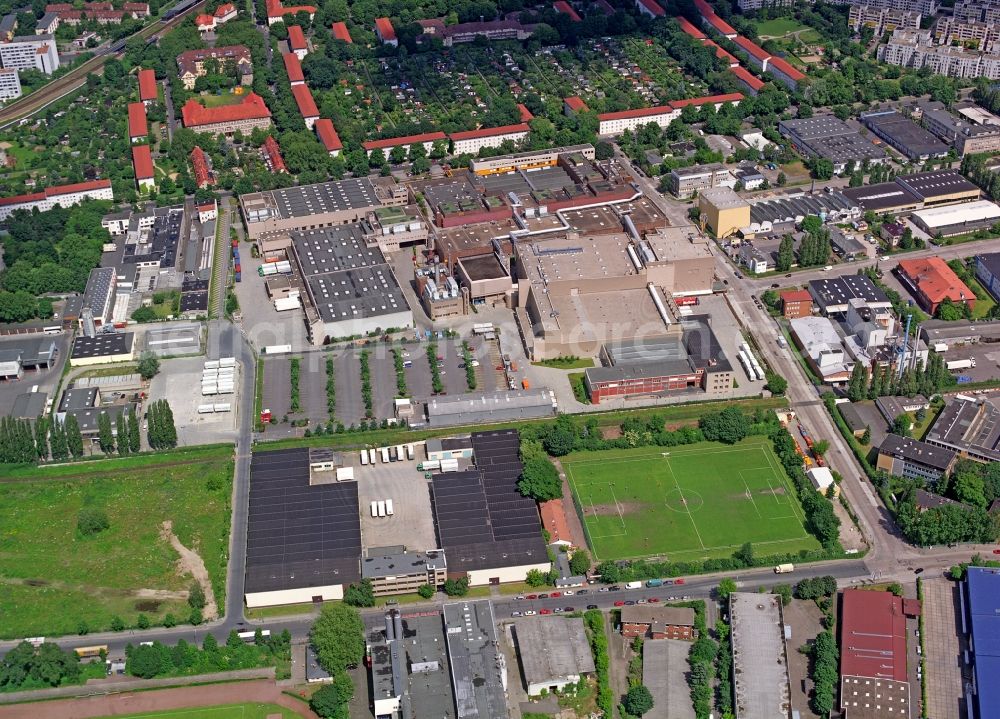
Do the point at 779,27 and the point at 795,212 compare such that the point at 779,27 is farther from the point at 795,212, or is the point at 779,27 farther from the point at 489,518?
the point at 489,518

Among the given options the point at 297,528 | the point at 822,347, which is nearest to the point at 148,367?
the point at 297,528

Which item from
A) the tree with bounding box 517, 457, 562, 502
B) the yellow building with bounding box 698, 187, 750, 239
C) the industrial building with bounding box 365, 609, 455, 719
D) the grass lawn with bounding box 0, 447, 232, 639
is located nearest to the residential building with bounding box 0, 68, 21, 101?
the grass lawn with bounding box 0, 447, 232, 639

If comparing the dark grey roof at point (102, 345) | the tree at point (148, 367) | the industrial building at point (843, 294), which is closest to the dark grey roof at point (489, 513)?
the tree at point (148, 367)

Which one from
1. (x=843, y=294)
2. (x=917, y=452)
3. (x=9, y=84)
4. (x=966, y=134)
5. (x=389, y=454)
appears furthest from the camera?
(x=9, y=84)

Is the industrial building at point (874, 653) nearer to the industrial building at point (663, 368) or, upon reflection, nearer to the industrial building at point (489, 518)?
the industrial building at point (489, 518)

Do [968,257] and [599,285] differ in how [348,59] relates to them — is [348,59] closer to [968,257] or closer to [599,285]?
[599,285]

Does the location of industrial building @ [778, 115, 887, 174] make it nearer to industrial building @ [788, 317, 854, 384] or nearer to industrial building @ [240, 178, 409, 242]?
industrial building @ [788, 317, 854, 384]

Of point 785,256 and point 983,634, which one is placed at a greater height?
point 983,634
